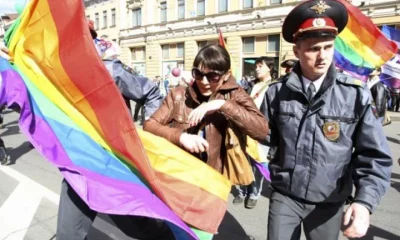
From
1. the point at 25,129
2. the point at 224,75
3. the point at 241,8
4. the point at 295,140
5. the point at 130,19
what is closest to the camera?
the point at 295,140

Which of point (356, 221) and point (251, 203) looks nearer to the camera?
point (356, 221)

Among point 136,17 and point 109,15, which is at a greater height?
point 109,15

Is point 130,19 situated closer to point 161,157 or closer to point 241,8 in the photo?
point 241,8

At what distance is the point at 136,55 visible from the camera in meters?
36.9

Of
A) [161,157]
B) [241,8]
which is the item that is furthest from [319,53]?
[241,8]

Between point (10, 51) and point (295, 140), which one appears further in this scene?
point (10, 51)

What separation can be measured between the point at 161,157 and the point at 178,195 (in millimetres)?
274

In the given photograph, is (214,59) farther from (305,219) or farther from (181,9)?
(181,9)

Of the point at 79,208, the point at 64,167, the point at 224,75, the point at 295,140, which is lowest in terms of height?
the point at 79,208

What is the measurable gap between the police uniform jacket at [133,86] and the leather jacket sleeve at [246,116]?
2.40 feet

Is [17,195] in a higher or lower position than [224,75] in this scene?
lower

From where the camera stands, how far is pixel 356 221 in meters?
1.66

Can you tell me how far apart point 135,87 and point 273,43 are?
22.4 metres

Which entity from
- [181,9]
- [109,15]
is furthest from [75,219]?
[109,15]
